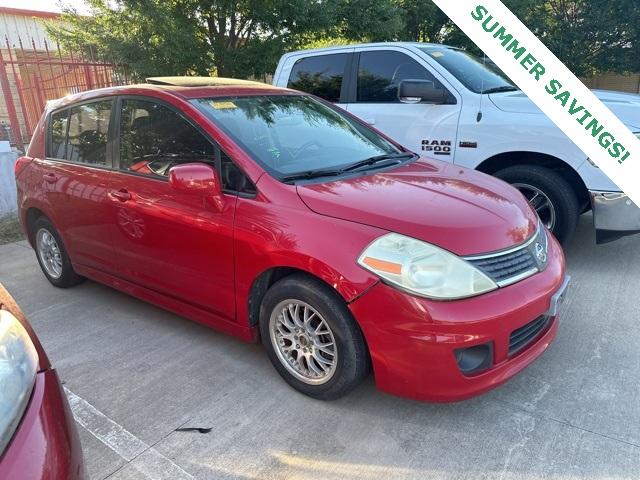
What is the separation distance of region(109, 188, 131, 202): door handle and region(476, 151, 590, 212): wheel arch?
124 inches

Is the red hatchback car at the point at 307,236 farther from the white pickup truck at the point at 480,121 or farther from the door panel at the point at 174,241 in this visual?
the white pickup truck at the point at 480,121

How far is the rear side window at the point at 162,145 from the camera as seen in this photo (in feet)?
9.66

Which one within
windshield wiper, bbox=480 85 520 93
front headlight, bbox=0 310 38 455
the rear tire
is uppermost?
windshield wiper, bbox=480 85 520 93

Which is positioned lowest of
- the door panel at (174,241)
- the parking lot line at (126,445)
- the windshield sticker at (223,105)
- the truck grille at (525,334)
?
the parking lot line at (126,445)

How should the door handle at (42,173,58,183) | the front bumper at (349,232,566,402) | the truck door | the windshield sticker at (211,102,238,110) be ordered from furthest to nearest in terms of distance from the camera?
the truck door < the door handle at (42,173,58,183) < the windshield sticker at (211,102,238,110) < the front bumper at (349,232,566,402)

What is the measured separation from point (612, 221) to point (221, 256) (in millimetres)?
3172

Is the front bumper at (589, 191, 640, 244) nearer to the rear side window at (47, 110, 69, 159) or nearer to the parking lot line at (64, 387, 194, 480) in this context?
the parking lot line at (64, 387, 194, 480)

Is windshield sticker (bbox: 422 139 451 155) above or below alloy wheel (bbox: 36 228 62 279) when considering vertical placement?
above

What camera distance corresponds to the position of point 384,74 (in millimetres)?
5281

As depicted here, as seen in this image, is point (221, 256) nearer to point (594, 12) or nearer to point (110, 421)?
point (110, 421)

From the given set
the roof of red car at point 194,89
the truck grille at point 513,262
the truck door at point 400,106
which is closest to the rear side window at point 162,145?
the roof of red car at point 194,89

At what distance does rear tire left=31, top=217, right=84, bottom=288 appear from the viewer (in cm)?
425

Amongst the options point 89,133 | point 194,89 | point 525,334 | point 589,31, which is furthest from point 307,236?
point 589,31

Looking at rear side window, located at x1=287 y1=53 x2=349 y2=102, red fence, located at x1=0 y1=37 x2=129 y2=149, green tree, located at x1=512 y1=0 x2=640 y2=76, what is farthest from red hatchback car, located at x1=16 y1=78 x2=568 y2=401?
green tree, located at x1=512 y1=0 x2=640 y2=76
